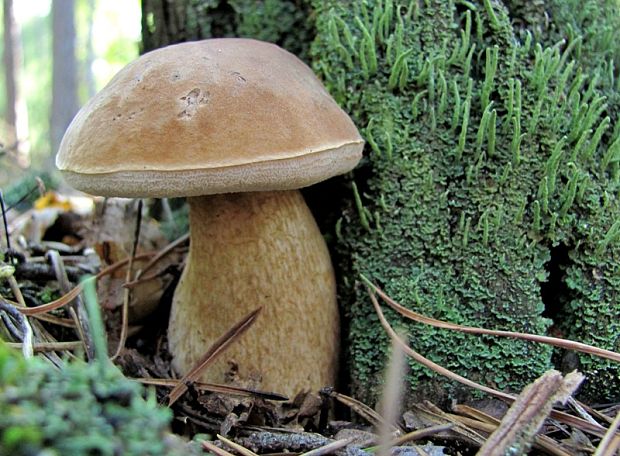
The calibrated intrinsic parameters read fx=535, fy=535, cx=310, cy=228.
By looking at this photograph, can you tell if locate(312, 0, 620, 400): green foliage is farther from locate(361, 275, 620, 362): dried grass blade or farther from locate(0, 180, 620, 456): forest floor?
locate(0, 180, 620, 456): forest floor

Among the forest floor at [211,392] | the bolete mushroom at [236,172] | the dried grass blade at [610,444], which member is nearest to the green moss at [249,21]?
the bolete mushroom at [236,172]

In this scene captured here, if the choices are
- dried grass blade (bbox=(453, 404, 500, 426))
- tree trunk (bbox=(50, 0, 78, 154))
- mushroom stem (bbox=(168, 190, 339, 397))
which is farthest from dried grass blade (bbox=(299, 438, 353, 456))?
tree trunk (bbox=(50, 0, 78, 154))

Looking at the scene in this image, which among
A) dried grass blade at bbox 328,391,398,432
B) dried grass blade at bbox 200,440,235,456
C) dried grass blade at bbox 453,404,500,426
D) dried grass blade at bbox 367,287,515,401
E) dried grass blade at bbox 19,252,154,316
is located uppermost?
dried grass blade at bbox 19,252,154,316

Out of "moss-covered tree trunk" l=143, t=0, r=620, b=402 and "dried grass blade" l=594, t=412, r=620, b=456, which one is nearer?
"dried grass blade" l=594, t=412, r=620, b=456

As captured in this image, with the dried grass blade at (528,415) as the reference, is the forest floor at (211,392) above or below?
below

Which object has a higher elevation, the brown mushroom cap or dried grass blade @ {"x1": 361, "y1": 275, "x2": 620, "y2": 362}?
the brown mushroom cap

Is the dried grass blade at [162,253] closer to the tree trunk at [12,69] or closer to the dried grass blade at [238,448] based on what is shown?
the dried grass blade at [238,448]
